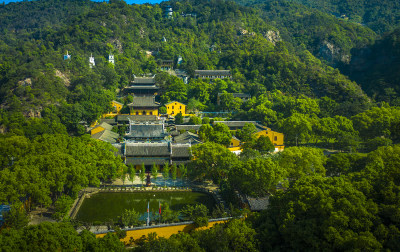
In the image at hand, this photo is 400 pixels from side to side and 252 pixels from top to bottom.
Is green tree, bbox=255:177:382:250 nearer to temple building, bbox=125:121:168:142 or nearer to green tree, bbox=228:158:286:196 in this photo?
green tree, bbox=228:158:286:196

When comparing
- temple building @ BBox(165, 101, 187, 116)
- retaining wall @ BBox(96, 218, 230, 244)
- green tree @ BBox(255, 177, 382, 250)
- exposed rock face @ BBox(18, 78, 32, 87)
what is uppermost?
green tree @ BBox(255, 177, 382, 250)

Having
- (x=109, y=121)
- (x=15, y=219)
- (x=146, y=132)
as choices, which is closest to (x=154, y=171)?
(x=146, y=132)

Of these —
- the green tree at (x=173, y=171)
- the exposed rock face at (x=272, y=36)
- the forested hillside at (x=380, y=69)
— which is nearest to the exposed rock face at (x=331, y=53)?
the forested hillside at (x=380, y=69)

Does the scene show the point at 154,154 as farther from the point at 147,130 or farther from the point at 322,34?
the point at 322,34

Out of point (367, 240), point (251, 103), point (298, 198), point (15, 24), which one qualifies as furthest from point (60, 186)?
point (15, 24)

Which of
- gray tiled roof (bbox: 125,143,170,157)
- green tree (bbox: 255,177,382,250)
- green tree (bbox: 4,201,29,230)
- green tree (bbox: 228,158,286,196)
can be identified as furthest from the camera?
gray tiled roof (bbox: 125,143,170,157)

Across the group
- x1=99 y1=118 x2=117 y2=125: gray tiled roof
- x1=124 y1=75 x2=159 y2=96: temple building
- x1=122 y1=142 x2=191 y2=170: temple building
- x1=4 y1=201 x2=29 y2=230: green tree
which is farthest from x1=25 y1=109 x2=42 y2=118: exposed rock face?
x1=4 y1=201 x2=29 y2=230: green tree

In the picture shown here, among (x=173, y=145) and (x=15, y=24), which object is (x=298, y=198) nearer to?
(x=173, y=145)

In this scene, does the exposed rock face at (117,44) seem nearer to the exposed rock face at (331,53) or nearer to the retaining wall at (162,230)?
the exposed rock face at (331,53)
